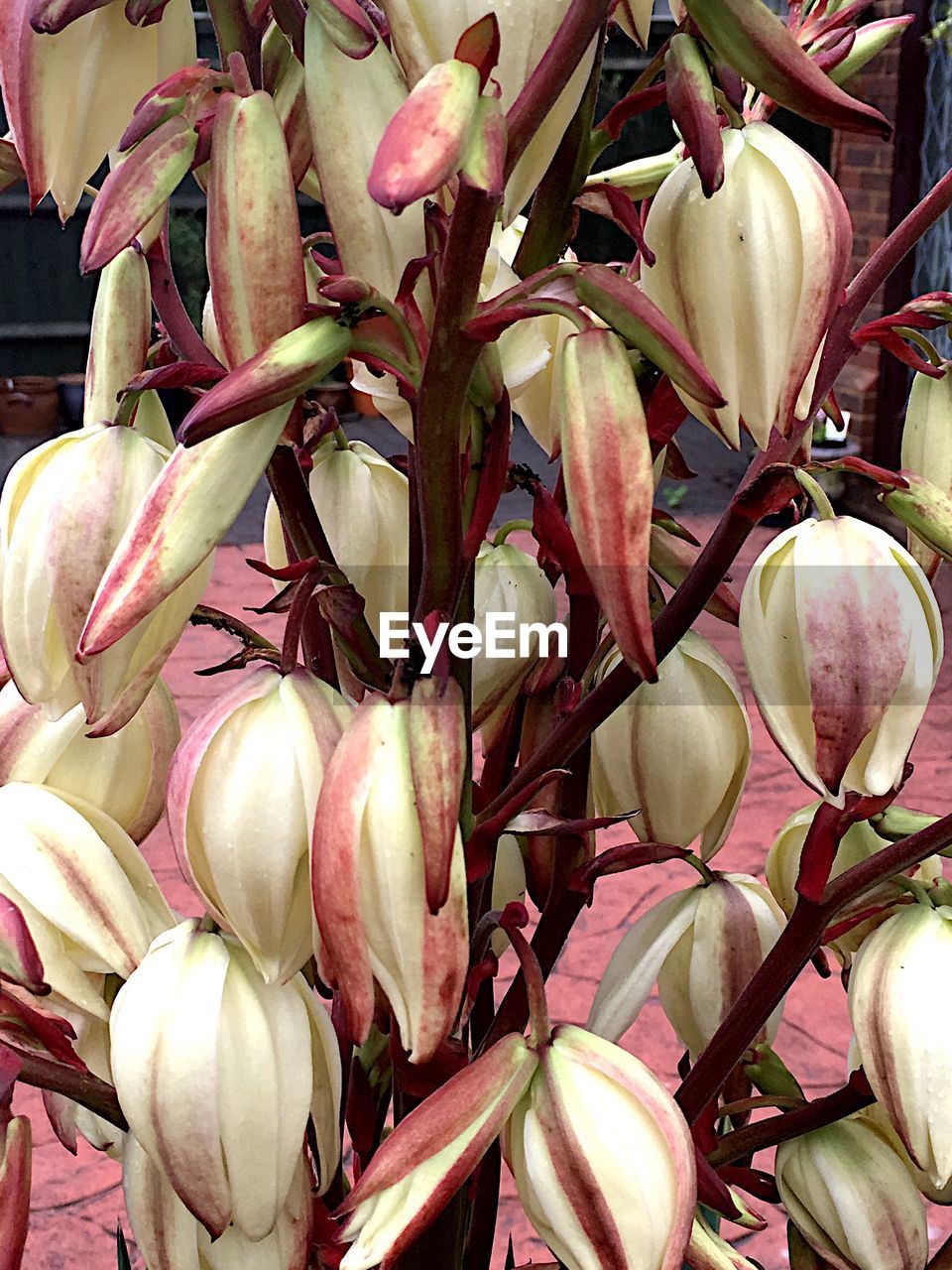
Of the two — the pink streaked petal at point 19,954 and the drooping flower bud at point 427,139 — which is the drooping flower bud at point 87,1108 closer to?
the pink streaked petal at point 19,954

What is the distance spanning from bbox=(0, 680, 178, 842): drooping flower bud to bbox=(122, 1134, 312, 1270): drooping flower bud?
0.10m

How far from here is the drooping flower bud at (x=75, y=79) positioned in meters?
0.37

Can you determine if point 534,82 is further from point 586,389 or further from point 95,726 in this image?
point 95,726

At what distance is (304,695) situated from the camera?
1.29ft

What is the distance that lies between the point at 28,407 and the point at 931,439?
4495mm

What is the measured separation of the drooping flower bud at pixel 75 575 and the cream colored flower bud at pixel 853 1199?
277mm

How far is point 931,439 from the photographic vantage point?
0.49 meters

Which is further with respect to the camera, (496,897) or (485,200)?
(496,897)

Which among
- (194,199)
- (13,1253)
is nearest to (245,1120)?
(13,1253)

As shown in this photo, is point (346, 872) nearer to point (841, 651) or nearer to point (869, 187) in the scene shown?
point (841, 651)

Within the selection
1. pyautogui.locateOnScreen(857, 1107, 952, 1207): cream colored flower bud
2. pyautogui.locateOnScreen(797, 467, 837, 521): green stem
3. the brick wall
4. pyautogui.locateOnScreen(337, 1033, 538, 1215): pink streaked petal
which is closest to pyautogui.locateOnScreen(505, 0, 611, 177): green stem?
pyautogui.locateOnScreen(797, 467, 837, 521): green stem

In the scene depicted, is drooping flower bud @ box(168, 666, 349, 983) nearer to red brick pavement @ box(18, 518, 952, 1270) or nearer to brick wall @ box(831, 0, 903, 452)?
red brick pavement @ box(18, 518, 952, 1270)

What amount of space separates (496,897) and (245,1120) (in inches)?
7.0

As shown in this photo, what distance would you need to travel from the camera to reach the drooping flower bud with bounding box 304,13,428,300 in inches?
13.7
